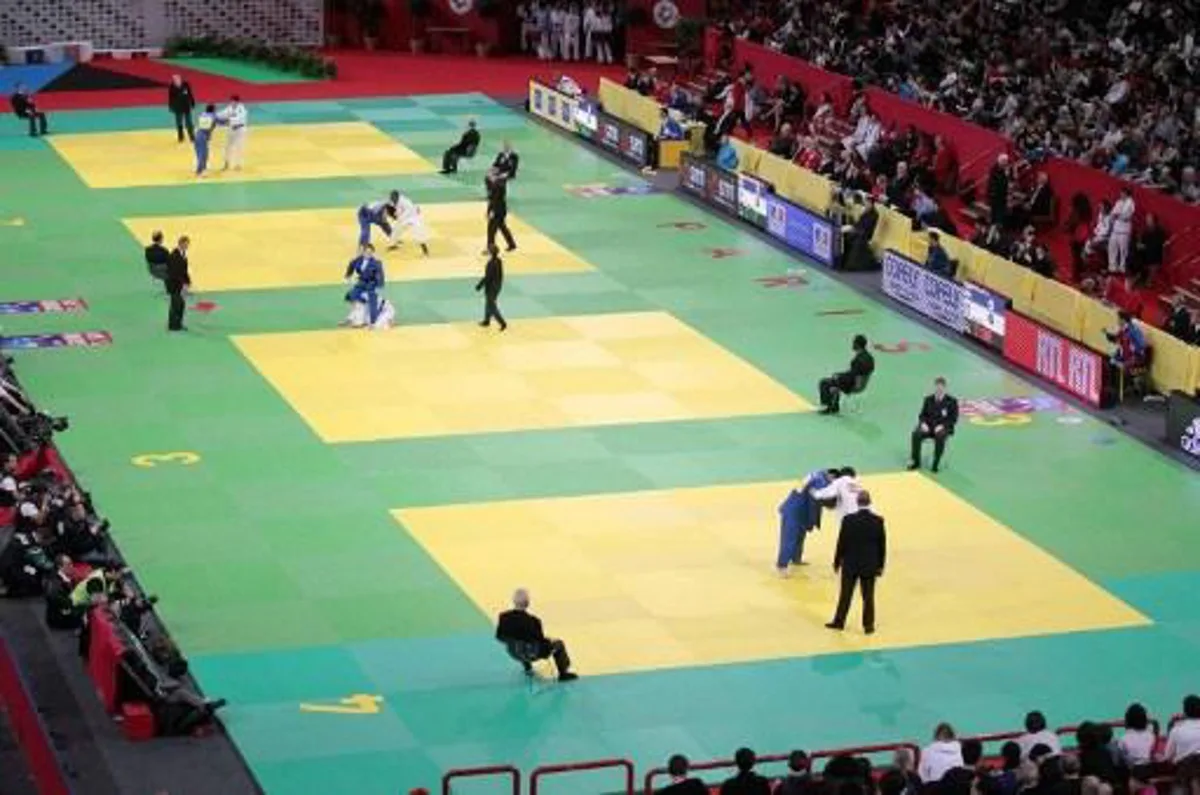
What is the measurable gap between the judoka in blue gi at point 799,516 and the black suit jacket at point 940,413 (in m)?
4.66

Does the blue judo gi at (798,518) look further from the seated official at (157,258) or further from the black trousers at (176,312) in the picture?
the seated official at (157,258)

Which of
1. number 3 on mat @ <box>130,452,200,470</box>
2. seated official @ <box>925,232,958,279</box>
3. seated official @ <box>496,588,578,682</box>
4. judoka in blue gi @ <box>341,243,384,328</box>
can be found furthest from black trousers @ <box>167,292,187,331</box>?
seated official @ <box>496,588,578,682</box>

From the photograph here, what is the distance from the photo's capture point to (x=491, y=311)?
4778 cm

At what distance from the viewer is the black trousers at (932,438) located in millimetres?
39594

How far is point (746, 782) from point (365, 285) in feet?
78.1

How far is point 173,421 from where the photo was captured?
4206 centimetres

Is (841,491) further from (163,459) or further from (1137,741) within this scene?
(163,459)

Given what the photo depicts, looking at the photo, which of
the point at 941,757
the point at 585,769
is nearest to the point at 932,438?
the point at 585,769

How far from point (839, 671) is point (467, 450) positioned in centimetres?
1030

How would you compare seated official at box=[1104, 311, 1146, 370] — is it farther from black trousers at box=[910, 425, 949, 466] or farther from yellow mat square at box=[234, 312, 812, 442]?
yellow mat square at box=[234, 312, 812, 442]

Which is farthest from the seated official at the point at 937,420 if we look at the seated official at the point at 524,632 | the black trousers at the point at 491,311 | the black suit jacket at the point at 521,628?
the black suit jacket at the point at 521,628

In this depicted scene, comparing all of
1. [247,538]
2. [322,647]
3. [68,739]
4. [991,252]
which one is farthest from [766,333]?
[68,739]

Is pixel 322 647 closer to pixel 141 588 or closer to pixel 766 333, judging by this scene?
pixel 141 588

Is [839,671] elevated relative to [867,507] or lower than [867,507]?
lower
